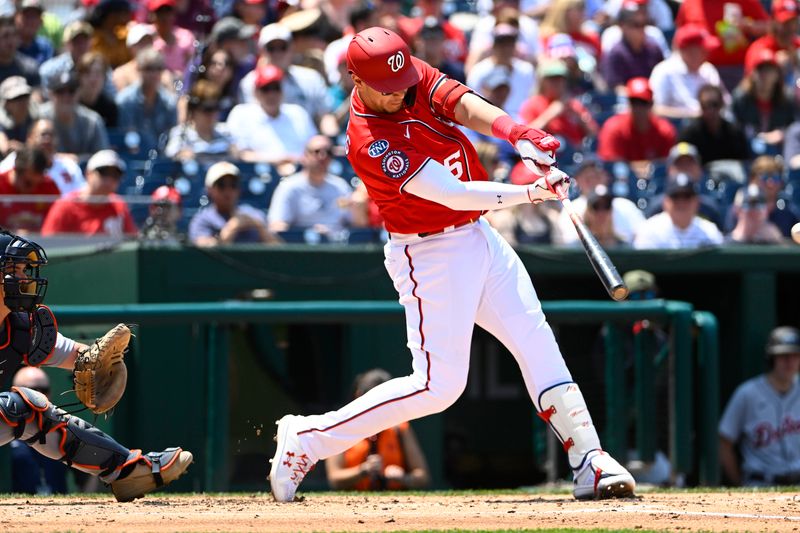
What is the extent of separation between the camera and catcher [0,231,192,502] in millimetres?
4957

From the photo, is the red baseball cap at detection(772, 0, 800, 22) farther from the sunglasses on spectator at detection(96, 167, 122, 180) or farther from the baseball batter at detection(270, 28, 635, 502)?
the baseball batter at detection(270, 28, 635, 502)

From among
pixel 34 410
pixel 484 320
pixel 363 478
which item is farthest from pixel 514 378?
pixel 34 410

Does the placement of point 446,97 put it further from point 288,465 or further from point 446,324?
point 288,465

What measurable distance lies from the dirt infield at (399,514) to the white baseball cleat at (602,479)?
55 mm

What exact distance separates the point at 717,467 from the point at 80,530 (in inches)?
182

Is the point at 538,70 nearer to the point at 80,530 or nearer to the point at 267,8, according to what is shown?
the point at 267,8

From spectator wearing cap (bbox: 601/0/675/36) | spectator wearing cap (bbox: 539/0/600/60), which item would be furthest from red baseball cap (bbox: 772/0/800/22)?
spectator wearing cap (bbox: 539/0/600/60)

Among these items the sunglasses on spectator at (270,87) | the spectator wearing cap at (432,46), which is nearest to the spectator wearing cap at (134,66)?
the sunglasses on spectator at (270,87)

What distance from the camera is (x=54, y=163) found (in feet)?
29.5

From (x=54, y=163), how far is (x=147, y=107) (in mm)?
1429

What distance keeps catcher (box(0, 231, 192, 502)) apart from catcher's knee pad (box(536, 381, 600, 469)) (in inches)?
51.3

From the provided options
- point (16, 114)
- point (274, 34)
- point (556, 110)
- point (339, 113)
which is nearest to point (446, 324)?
point (16, 114)

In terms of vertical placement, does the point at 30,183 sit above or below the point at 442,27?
below

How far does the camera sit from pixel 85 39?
10805 millimetres
